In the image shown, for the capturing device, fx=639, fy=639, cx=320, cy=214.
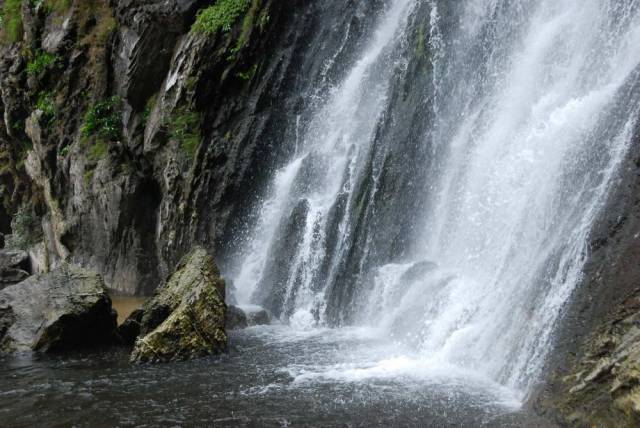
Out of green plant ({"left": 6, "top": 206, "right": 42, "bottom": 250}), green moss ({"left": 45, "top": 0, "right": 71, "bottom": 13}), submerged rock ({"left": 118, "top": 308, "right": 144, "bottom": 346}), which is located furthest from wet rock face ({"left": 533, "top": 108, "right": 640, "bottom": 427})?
green plant ({"left": 6, "top": 206, "right": 42, "bottom": 250})

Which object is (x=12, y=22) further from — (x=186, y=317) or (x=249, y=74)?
(x=186, y=317)

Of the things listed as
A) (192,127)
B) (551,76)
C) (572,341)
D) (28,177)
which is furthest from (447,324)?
(28,177)

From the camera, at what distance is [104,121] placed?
22281 mm

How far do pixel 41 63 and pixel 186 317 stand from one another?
16684 millimetres

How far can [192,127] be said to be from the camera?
19516 mm

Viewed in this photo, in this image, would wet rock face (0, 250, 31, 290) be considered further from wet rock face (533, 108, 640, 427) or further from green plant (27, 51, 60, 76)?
wet rock face (533, 108, 640, 427)

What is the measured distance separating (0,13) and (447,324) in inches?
1093

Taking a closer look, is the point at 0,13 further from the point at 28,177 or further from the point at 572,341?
the point at 572,341

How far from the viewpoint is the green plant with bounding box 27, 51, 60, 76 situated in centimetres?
2393

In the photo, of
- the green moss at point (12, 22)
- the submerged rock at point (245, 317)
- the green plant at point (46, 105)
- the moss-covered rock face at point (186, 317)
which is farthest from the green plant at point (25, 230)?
the moss-covered rock face at point (186, 317)

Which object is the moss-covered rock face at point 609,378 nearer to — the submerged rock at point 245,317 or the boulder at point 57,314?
the submerged rock at point 245,317

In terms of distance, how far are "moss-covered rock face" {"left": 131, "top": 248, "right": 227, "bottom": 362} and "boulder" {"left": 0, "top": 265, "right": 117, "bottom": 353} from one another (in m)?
1.01

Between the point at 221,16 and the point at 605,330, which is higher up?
the point at 221,16

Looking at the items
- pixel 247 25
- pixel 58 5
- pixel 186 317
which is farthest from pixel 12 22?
pixel 186 317
